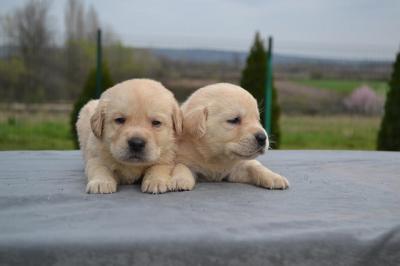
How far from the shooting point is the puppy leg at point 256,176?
3.44m

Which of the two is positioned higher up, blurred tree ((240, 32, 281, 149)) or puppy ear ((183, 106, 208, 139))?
puppy ear ((183, 106, 208, 139))

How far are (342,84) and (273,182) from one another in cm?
964

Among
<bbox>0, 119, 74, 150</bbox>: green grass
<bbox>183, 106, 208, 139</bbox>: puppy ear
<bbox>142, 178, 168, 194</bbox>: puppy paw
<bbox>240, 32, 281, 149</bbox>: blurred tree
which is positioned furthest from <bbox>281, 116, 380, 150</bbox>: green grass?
<bbox>142, 178, 168, 194</bbox>: puppy paw

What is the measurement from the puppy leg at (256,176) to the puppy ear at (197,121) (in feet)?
1.65

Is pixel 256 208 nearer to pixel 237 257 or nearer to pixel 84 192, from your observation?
pixel 237 257

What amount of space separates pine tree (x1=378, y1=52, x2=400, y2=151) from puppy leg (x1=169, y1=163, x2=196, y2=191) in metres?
7.12

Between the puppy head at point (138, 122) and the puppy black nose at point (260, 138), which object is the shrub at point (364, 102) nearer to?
the puppy black nose at point (260, 138)

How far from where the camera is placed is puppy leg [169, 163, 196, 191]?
3.17 metres

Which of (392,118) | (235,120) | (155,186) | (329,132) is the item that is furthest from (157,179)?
(329,132)

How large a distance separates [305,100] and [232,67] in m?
2.10

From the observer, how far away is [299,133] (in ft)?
38.8

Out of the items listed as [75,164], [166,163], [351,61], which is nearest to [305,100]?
[351,61]

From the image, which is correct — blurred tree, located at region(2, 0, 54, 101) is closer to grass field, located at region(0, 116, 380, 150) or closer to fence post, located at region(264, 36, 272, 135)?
grass field, located at region(0, 116, 380, 150)

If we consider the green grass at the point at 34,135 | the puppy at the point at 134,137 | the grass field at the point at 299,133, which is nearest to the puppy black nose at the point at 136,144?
the puppy at the point at 134,137
